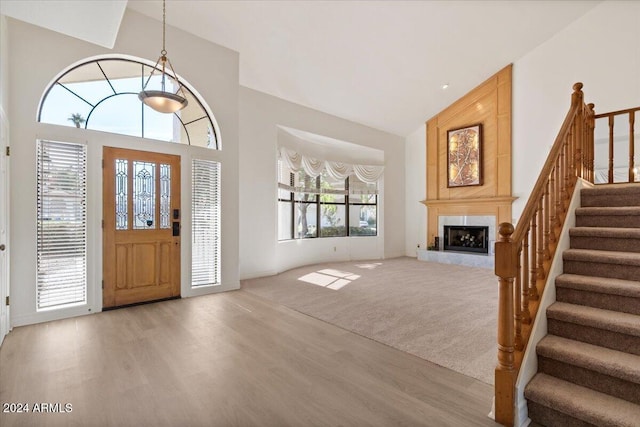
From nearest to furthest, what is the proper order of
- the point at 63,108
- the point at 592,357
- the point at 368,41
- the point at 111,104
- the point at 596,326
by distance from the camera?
the point at 592,357 < the point at 596,326 < the point at 63,108 < the point at 111,104 < the point at 368,41

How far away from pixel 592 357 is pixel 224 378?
240cm

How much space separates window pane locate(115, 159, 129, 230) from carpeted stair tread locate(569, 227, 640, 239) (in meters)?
4.93

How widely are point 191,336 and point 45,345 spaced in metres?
1.30

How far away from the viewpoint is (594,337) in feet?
6.55

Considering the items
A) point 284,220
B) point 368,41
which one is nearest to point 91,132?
point 284,220

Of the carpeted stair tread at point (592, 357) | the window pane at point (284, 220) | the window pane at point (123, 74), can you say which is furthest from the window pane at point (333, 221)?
the carpeted stair tread at point (592, 357)

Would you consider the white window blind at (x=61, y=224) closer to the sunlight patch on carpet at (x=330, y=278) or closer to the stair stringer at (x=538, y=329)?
the sunlight patch on carpet at (x=330, y=278)

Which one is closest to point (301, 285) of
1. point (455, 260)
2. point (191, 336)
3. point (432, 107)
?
point (191, 336)

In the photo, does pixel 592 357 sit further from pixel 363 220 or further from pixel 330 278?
pixel 363 220

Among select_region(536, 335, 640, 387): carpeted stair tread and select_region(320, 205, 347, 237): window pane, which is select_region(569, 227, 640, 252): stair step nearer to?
select_region(536, 335, 640, 387): carpeted stair tread

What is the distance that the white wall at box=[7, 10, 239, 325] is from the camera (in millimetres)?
3377

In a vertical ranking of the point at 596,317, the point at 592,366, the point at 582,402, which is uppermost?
the point at 596,317

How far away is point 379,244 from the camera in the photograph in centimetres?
862

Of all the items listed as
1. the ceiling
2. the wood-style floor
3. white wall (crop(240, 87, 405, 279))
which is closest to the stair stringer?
the wood-style floor
